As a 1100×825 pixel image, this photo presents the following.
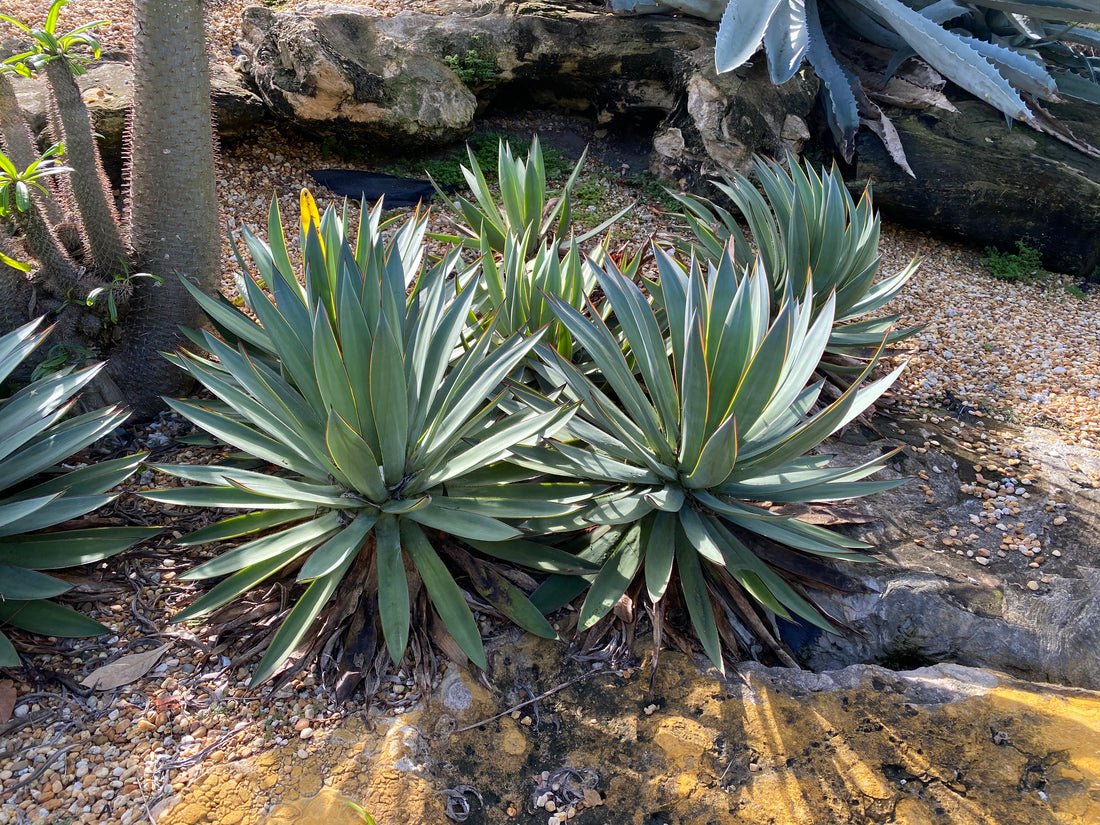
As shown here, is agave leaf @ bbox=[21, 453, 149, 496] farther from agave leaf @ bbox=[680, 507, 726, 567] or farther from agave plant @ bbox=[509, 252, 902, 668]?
agave leaf @ bbox=[680, 507, 726, 567]

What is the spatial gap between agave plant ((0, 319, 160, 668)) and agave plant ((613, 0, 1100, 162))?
3644 mm

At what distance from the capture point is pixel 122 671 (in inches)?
79.0

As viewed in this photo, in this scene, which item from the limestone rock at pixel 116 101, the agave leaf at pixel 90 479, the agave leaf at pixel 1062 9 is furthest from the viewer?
the agave leaf at pixel 1062 9

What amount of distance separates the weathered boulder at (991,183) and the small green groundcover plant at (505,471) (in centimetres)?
314

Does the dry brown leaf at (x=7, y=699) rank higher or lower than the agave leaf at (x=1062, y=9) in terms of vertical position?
lower

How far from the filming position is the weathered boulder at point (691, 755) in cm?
175

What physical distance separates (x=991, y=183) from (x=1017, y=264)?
0.55 metres

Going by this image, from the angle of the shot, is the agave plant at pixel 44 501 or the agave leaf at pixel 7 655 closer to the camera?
the agave leaf at pixel 7 655

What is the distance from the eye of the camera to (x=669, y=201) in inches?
187

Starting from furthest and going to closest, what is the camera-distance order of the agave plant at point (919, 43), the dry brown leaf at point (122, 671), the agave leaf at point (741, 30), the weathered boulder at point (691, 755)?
the agave plant at point (919, 43), the agave leaf at point (741, 30), the dry brown leaf at point (122, 671), the weathered boulder at point (691, 755)

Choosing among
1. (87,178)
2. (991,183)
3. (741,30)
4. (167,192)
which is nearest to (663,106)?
(741,30)

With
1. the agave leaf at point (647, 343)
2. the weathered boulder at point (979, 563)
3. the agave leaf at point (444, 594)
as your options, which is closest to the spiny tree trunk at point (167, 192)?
the agave leaf at point (444, 594)

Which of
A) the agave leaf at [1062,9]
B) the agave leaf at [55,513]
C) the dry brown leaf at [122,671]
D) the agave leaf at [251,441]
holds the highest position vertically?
the agave leaf at [1062,9]

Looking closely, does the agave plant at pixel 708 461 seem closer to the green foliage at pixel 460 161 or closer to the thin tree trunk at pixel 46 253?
the thin tree trunk at pixel 46 253
